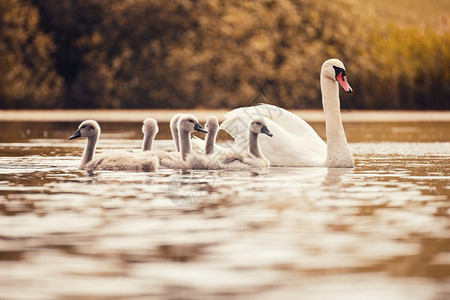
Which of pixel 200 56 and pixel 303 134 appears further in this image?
pixel 200 56

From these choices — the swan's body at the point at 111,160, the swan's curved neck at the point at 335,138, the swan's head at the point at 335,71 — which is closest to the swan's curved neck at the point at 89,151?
the swan's body at the point at 111,160

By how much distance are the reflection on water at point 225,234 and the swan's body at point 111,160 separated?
218mm

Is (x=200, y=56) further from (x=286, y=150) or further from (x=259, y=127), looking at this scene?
(x=259, y=127)

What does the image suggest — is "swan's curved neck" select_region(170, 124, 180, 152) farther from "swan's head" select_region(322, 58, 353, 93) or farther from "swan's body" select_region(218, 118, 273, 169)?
"swan's head" select_region(322, 58, 353, 93)

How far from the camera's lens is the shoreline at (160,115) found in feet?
112

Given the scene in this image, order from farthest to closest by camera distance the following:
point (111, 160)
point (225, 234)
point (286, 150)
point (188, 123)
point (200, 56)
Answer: point (200, 56) → point (286, 150) → point (188, 123) → point (111, 160) → point (225, 234)

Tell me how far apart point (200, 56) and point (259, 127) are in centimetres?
2819

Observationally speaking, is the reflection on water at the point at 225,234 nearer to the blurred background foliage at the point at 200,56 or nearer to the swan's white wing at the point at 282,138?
the swan's white wing at the point at 282,138

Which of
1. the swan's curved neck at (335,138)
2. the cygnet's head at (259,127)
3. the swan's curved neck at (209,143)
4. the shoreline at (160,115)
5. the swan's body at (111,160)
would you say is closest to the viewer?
the swan's body at (111,160)

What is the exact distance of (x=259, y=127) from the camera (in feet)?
46.4

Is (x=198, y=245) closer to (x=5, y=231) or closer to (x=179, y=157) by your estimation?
(x=5, y=231)

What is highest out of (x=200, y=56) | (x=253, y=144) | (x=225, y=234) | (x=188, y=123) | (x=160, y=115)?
(x=200, y=56)

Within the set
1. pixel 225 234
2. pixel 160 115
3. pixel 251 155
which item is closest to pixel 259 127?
pixel 251 155

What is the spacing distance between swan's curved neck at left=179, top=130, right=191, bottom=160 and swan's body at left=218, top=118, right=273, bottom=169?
0.41 m
